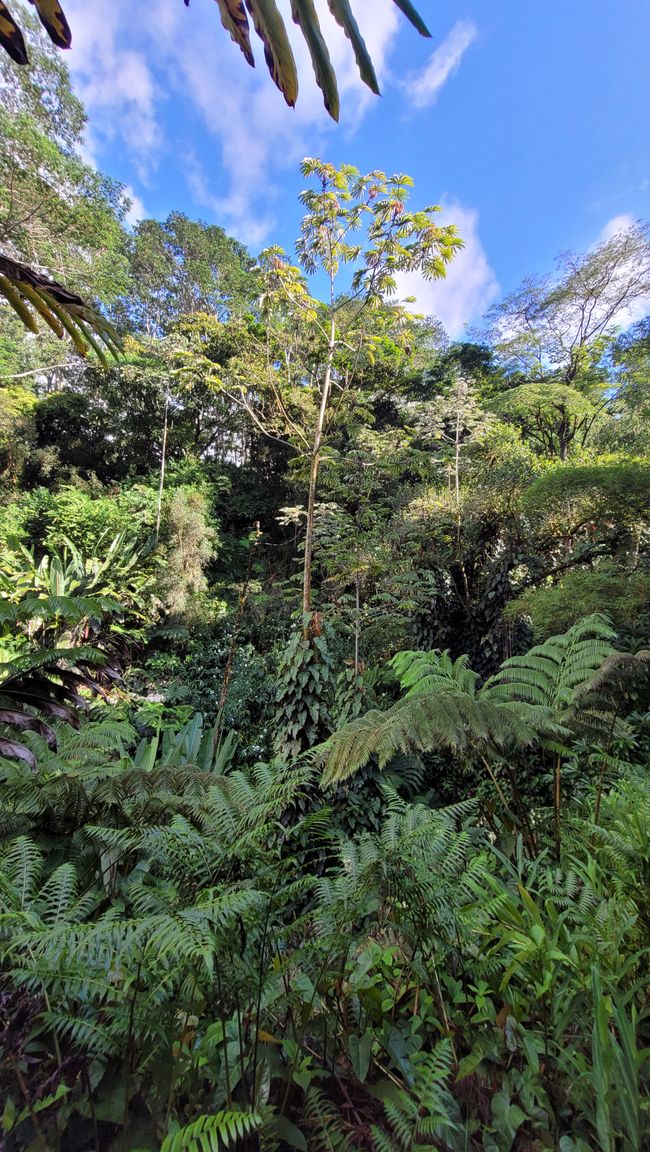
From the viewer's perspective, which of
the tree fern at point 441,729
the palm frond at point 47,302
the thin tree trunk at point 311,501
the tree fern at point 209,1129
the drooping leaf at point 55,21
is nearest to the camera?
the tree fern at point 209,1129

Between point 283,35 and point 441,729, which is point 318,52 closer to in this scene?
point 283,35

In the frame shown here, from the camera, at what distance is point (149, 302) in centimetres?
1487

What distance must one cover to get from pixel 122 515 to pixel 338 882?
8852 mm

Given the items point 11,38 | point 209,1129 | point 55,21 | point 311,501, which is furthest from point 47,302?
point 311,501

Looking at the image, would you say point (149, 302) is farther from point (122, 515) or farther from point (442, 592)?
point (442, 592)

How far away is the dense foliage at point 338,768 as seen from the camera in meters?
0.65

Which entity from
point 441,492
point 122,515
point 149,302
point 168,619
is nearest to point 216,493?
point 122,515

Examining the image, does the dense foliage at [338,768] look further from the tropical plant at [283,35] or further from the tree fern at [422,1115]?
the tropical plant at [283,35]

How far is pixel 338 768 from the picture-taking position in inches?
69.3

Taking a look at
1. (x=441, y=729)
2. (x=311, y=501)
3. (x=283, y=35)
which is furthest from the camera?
(x=311, y=501)

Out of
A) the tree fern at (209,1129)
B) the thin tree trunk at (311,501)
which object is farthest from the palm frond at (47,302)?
the thin tree trunk at (311,501)

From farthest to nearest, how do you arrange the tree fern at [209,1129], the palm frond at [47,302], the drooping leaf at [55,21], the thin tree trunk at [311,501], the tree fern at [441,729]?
the thin tree trunk at [311,501] → the tree fern at [441,729] → the palm frond at [47,302] → the drooping leaf at [55,21] → the tree fern at [209,1129]

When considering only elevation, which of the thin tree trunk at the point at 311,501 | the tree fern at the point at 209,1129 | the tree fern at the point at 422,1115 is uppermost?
the thin tree trunk at the point at 311,501

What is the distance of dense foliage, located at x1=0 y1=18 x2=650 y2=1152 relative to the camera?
0.65 metres
